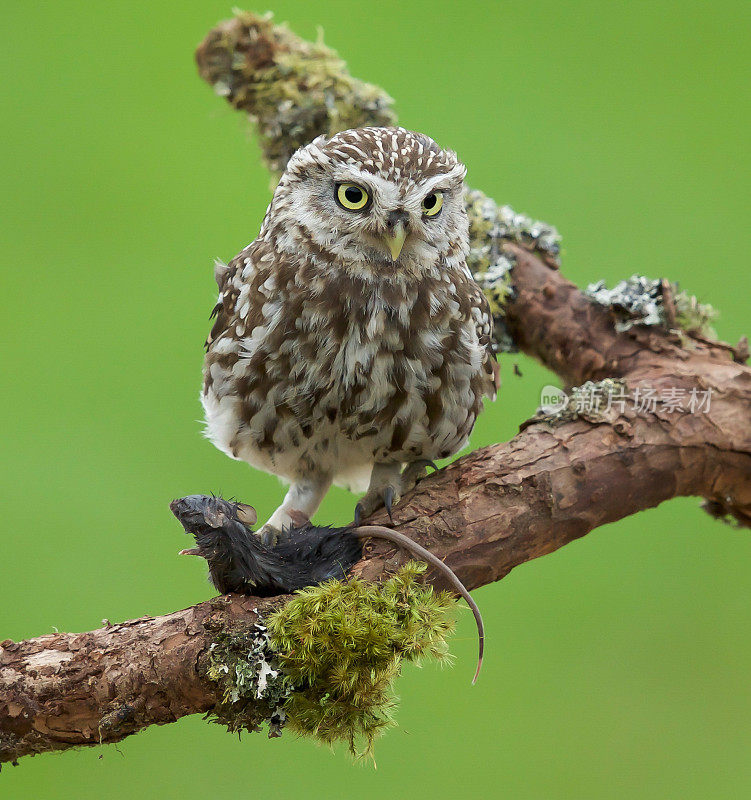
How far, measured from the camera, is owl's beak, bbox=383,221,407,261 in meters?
1.33

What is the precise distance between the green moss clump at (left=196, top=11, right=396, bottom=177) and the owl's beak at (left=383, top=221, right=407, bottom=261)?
925mm

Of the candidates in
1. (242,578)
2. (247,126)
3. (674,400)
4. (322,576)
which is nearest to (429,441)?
(322,576)

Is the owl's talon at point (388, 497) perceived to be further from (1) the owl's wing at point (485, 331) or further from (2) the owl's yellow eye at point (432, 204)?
(2) the owl's yellow eye at point (432, 204)

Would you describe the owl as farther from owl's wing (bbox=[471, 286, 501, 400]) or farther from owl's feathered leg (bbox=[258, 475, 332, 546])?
owl's feathered leg (bbox=[258, 475, 332, 546])

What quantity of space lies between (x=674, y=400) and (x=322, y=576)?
0.85 metres

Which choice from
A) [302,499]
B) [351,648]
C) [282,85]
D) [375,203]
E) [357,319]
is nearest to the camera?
[351,648]

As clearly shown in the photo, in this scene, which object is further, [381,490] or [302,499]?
[302,499]

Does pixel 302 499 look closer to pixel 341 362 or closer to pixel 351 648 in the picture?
pixel 341 362

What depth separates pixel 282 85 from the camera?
2.20 m

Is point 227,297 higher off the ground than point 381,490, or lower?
higher

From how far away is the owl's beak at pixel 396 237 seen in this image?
4.36 ft

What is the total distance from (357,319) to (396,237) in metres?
0.18

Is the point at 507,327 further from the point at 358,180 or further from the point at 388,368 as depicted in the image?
the point at 358,180

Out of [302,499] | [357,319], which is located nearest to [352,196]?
[357,319]
